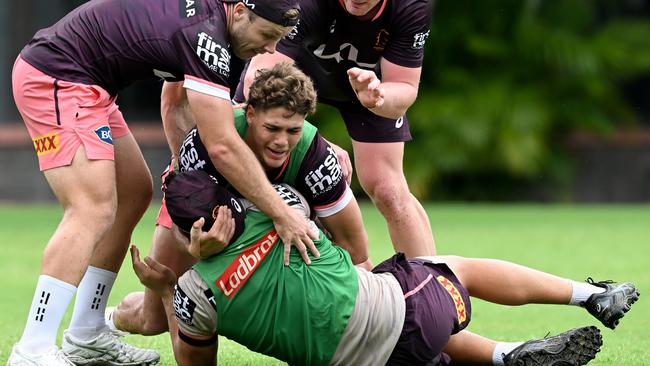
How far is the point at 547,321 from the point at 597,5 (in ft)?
44.6

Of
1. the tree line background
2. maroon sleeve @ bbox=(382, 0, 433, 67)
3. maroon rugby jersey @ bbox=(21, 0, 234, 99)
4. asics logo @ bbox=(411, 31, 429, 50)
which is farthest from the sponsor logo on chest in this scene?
the tree line background

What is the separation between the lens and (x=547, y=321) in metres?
7.32

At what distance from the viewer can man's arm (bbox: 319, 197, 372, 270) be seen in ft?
18.7

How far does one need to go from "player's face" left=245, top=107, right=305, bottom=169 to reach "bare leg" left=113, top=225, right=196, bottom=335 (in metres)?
0.87

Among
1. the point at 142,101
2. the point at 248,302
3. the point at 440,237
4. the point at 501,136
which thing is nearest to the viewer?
the point at 248,302

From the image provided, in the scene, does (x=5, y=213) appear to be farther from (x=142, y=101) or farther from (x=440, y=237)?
(x=440, y=237)

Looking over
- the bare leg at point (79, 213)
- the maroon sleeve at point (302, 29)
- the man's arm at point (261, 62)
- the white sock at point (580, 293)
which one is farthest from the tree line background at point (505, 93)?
the bare leg at point (79, 213)

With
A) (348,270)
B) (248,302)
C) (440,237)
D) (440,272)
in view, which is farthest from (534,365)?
(440,237)

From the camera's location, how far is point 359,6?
22.2ft

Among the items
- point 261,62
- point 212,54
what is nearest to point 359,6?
point 261,62

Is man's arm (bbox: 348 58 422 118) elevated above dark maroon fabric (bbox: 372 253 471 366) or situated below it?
above

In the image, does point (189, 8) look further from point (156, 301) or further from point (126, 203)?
point (156, 301)

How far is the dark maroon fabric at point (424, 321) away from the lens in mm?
5059

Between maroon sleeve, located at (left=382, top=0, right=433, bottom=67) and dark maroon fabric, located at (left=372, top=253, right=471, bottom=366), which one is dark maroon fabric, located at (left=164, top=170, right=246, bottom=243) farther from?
maroon sleeve, located at (left=382, top=0, right=433, bottom=67)
